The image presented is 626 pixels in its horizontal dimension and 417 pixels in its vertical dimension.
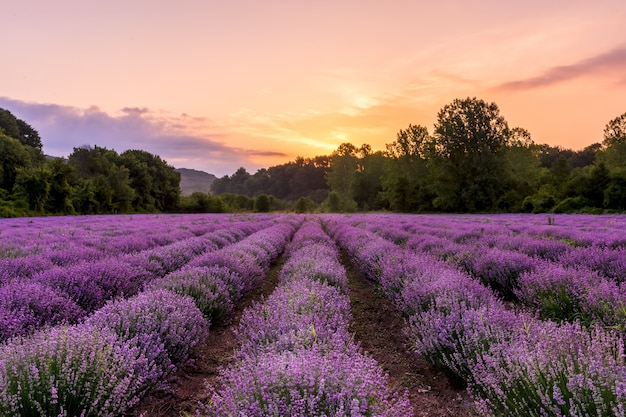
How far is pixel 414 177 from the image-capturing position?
167 feet

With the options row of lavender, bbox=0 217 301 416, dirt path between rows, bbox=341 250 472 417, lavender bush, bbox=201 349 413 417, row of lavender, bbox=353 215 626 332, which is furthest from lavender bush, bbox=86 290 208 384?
row of lavender, bbox=353 215 626 332

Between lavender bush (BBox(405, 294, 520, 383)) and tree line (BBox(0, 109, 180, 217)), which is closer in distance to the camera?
lavender bush (BBox(405, 294, 520, 383))

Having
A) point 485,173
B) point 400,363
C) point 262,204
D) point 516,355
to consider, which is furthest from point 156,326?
point 262,204

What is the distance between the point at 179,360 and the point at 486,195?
1591 inches

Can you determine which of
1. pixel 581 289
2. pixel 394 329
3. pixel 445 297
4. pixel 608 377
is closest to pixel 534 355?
pixel 608 377

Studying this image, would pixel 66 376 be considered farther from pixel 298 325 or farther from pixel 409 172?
pixel 409 172

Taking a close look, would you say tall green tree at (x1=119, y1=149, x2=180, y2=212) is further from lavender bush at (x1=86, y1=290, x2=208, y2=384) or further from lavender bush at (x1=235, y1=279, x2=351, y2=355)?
lavender bush at (x1=235, y1=279, x2=351, y2=355)

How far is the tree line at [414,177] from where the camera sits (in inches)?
1093

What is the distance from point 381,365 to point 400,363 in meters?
0.83

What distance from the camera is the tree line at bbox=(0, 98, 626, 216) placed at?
27.8 metres

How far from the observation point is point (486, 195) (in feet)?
127

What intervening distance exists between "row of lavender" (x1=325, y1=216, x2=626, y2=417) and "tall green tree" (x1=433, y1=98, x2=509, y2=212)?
3806 cm

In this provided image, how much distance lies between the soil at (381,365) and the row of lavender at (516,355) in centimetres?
20

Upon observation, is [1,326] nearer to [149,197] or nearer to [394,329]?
[394,329]
